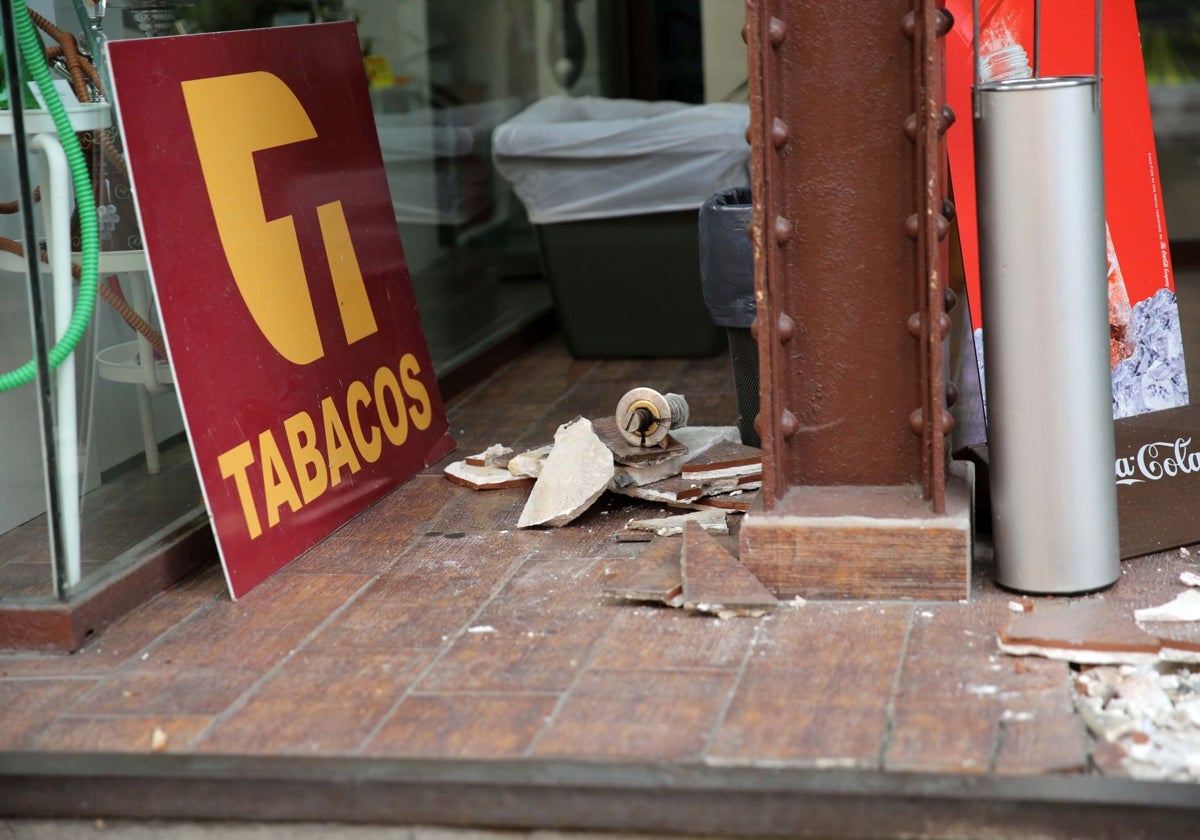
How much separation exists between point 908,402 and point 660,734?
3.04 feet

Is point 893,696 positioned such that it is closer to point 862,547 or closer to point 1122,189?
point 862,547

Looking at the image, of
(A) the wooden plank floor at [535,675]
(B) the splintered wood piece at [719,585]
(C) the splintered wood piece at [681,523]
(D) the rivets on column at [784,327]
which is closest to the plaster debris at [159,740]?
(A) the wooden plank floor at [535,675]

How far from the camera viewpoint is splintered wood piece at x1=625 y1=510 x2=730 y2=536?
3098 millimetres

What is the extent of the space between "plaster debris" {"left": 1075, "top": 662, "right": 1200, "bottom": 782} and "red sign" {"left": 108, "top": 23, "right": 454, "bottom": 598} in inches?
65.6

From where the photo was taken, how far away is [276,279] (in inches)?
126

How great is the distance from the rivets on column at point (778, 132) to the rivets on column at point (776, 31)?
14cm

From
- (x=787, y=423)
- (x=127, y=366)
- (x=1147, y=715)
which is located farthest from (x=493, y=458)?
(x=1147, y=715)

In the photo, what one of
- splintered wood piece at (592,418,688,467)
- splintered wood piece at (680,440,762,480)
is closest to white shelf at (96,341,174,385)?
splintered wood piece at (592,418,688,467)

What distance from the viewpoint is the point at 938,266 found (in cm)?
261

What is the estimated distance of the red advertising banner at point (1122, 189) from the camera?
3076 mm

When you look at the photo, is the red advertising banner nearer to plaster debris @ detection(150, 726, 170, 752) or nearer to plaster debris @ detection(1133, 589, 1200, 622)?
plaster debris @ detection(1133, 589, 1200, 622)

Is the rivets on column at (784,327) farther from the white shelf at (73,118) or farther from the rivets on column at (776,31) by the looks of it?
the white shelf at (73,118)

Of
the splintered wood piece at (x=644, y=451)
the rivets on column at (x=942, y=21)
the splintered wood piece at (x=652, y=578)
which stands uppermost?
the rivets on column at (x=942, y=21)

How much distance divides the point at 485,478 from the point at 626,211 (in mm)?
1722
